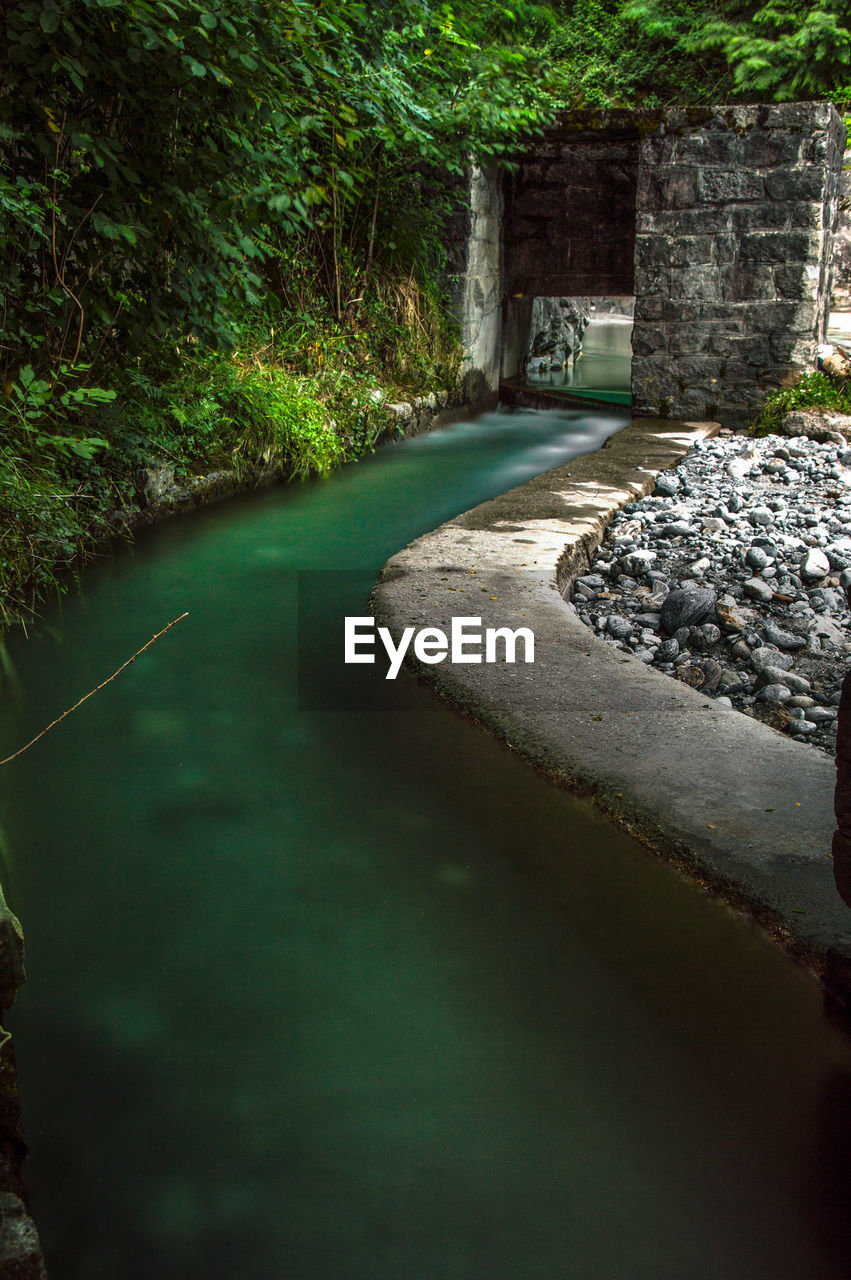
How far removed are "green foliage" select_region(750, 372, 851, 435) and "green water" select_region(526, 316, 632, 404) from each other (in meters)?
2.04

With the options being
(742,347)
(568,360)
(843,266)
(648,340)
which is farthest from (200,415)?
(843,266)

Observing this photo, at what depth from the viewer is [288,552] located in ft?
13.9

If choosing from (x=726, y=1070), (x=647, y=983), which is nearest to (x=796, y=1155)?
(x=726, y=1070)

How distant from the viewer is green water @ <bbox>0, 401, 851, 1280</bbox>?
4.21 feet

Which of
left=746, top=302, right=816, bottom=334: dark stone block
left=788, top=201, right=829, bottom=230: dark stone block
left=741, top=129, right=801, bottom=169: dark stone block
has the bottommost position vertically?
left=746, top=302, right=816, bottom=334: dark stone block

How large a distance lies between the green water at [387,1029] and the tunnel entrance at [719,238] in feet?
16.5

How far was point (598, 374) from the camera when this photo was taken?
11.0 metres

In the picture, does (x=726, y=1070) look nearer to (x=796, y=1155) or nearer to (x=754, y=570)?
(x=796, y=1155)

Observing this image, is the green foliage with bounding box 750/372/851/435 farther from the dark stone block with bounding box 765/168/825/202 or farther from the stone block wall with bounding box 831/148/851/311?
the stone block wall with bounding box 831/148/851/311

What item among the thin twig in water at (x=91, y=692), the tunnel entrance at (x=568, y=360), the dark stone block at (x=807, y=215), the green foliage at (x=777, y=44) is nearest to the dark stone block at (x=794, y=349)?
the dark stone block at (x=807, y=215)

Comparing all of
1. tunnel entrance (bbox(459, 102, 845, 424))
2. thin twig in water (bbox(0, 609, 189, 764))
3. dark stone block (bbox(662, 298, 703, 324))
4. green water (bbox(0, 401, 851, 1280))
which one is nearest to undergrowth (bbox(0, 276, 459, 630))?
thin twig in water (bbox(0, 609, 189, 764))

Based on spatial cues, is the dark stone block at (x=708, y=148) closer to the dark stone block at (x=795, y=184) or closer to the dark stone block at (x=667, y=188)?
the dark stone block at (x=667, y=188)

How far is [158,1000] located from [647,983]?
826 mm

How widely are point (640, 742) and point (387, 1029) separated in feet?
3.02
